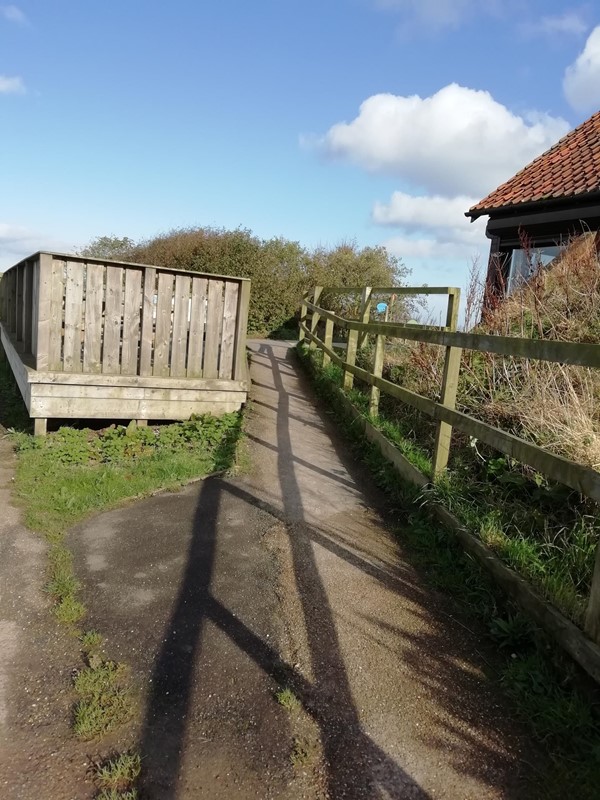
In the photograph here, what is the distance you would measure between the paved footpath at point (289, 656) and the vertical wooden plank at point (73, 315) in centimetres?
245

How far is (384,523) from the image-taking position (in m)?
4.49

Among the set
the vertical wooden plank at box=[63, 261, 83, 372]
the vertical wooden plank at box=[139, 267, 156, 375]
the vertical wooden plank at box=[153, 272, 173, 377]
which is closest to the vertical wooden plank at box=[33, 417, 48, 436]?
the vertical wooden plank at box=[63, 261, 83, 372]

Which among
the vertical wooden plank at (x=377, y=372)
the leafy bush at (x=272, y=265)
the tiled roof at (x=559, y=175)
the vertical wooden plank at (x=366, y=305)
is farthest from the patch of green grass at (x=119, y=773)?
the leafy bush at (x=272, y=265)

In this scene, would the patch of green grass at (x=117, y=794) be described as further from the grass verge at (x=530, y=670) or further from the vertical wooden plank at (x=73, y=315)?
the vertical wooden plank at (x=73, y=315)

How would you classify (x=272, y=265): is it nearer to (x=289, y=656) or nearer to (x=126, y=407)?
(x=126, y=407)

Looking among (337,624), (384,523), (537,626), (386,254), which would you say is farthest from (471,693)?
(386,254)

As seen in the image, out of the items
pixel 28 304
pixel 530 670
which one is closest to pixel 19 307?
pixel 28 304

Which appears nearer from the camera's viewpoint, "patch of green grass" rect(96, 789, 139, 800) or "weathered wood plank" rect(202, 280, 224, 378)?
"patch of green grass" rect(96, 789, 139, 800)

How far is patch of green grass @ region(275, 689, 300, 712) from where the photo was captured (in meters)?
2.51

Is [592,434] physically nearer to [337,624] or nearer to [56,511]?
[337,624]

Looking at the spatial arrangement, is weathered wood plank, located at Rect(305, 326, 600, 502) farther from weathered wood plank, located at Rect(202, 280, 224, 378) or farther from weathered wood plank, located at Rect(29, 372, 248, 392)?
weathered wood plank, located at Rect(202, 280, 224, 378)

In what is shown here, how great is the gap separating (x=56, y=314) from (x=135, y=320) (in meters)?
0.83

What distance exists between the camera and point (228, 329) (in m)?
7.29

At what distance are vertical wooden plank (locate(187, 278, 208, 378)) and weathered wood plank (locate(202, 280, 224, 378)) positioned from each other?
0.06 m
